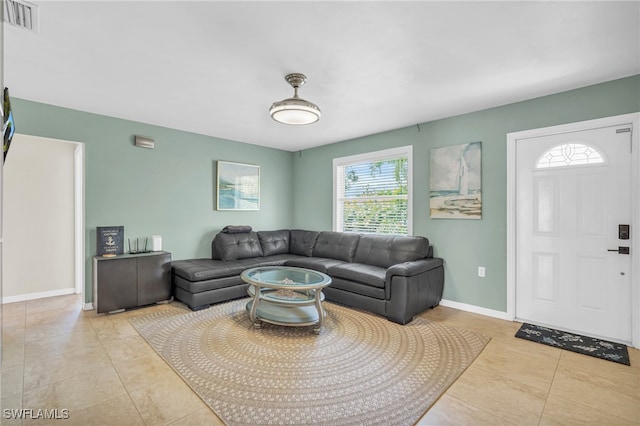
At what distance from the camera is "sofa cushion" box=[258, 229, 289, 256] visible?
16.9 ft

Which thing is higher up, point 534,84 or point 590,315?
point 534,84

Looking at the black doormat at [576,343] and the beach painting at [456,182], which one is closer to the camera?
the black doormat at [576,343]

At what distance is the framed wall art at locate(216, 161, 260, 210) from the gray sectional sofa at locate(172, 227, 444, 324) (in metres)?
0.54

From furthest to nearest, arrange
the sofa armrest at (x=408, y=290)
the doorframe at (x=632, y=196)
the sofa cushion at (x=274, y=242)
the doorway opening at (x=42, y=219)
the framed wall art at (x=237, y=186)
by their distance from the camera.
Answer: the sofa cushion at (x=274, y=242)
the framed wall art at (x=237, y=186)
the doorway opening at (x=42, y=219)
the sofa armrest at (x=408, y=290)
the doorframe at (x=632, y=196)

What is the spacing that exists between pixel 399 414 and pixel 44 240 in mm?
5230

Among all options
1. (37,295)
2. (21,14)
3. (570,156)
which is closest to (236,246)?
(37,295)

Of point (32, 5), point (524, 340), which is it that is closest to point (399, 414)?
point (524, 340)

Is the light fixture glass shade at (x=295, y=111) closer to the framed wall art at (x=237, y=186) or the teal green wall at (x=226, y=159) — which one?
the teal green wall at (x=226, y=159)

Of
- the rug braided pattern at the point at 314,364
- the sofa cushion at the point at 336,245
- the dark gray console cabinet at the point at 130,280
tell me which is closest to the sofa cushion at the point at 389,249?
the sofa cushion at the point at 336,245

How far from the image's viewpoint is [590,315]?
9.72ft

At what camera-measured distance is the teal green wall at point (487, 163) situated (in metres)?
2.94

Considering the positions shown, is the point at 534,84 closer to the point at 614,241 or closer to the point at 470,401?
the point at 614,241

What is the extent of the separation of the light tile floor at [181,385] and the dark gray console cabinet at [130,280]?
0.55 meters

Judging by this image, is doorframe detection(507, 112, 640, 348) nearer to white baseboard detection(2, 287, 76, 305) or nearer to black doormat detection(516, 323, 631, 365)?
black doormat detection(516, 323, 631, 365)
